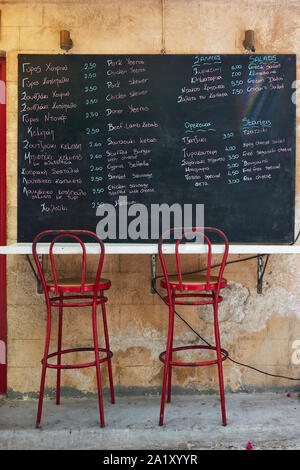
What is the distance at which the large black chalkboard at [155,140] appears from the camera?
3.44m

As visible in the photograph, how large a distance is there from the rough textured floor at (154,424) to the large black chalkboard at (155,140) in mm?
1223

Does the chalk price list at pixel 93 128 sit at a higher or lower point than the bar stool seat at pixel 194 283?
higher

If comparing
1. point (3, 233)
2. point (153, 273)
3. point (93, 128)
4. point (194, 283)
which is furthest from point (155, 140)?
point (3, 233)

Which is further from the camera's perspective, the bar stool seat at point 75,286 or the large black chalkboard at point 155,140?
the large black chalkboard at point 155,140

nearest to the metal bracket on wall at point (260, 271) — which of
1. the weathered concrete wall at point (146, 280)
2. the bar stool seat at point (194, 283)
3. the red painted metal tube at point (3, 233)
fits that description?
the weathered concrete wall at point (146, 280)

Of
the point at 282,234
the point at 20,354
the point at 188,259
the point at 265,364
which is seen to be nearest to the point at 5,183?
the point at 20,354

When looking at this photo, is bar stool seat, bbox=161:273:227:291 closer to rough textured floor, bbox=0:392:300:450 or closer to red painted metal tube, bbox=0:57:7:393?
rough textured floor, bbox=0:392:300:450

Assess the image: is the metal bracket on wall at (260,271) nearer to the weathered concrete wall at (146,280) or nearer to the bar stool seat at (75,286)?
the weathered concrete wall at (146,280)

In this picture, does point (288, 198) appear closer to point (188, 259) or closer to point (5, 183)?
point (188, 259)

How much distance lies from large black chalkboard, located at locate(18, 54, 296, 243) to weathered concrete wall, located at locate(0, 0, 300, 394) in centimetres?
12

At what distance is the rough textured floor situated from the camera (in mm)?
2688

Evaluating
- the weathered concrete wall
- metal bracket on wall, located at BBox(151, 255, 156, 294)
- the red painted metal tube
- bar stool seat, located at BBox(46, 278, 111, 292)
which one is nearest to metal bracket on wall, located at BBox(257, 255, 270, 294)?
the weathered concrete wall

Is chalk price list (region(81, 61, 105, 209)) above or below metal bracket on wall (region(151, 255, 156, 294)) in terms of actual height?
above

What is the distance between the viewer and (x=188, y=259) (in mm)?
3523
